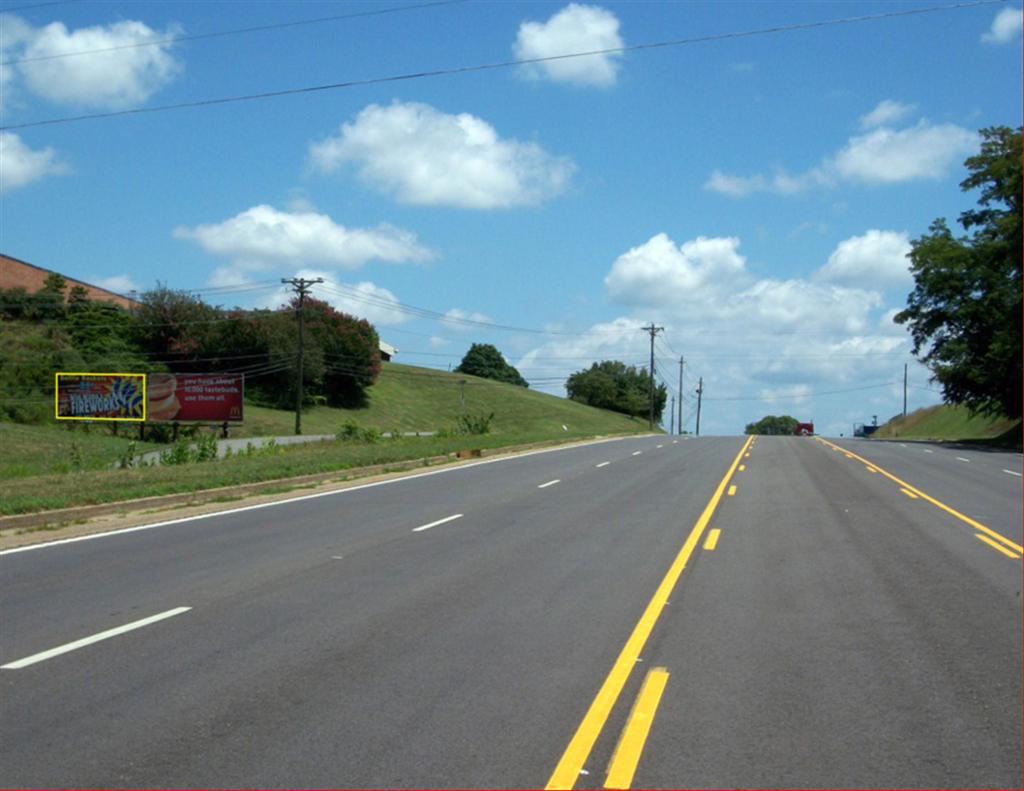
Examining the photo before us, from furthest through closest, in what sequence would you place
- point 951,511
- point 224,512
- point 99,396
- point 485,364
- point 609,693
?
point 485,364
point 99,396
point 951,511
point 224,512
point 609,693

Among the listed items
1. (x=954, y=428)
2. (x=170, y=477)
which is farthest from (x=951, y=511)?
(x=954, y=428)

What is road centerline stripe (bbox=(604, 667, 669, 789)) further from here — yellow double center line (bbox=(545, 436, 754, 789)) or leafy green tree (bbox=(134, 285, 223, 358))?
leafy green tree (bbox=(134, 285, 223, 358))

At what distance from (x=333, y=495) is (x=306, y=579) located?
1130 centimetres

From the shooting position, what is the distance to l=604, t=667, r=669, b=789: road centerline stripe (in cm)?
556

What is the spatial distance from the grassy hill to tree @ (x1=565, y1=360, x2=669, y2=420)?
5722 millimetres

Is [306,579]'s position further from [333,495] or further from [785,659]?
[333,495]

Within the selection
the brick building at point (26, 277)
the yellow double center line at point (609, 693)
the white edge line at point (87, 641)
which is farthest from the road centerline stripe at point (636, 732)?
the brick building at point (26, 277)

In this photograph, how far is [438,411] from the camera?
10688 centimetres

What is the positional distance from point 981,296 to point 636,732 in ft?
209

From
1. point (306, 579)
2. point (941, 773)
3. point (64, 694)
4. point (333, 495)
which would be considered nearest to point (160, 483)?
point (333, 495)

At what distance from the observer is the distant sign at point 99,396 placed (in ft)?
192

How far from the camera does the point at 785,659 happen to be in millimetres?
8125

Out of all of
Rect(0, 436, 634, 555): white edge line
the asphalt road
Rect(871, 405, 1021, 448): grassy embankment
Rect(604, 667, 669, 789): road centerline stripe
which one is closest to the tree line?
Rect(0, 436, 634, 555): white edge line

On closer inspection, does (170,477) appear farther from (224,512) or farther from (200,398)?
(200,398)
